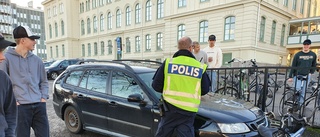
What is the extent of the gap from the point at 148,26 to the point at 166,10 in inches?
174

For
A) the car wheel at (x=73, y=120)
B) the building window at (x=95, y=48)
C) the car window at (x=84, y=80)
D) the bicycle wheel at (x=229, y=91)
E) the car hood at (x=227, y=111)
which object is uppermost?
the building window at (x=95, y=48)

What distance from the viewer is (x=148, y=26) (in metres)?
27.3

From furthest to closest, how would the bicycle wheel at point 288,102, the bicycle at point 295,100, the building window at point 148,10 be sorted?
the building window at point 148,10, the bicycle wheel at point 288,102, the bicycle at point 295,100

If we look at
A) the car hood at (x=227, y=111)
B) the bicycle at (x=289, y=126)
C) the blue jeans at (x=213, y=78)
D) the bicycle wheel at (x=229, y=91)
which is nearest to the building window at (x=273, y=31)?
the bicycle wheel at (x=229, y=91)

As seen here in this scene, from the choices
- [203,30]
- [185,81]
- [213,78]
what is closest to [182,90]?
[185,81]

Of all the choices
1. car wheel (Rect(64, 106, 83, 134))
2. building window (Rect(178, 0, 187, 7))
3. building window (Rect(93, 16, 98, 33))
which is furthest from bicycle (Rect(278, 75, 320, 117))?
building window (Rect(93, 16, 98, 33))

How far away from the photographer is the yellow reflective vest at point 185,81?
235 cm

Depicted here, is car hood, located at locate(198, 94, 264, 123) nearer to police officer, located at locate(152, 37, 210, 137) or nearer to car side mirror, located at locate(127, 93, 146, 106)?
police officer, located at locate(152, 37, 210, 137)

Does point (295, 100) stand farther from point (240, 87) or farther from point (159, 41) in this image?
point (159, 41)

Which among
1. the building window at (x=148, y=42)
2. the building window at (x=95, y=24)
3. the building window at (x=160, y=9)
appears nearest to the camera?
the building window at (x=160, y=9)

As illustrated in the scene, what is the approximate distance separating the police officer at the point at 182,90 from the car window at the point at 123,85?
31.9 inches

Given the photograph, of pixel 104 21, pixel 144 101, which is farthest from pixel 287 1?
pixel 104 21

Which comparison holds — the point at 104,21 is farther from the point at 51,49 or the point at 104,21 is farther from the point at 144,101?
the point at 144,101

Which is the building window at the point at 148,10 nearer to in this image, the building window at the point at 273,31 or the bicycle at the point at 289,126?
the building window at the point at 273,31
